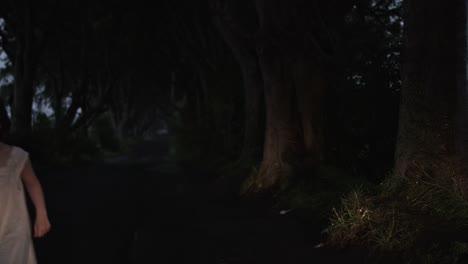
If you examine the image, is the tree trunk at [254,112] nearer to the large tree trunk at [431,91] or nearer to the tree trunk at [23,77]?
the tree trunk at [23,77]

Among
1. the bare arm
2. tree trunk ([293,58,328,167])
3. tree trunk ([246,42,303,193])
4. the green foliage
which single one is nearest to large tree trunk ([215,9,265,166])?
tree trunk ([246,42,303,193])

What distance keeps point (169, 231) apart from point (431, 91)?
4.24 meters

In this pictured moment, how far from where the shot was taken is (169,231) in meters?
8.52

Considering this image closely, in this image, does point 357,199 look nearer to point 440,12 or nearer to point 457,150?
point 457,150

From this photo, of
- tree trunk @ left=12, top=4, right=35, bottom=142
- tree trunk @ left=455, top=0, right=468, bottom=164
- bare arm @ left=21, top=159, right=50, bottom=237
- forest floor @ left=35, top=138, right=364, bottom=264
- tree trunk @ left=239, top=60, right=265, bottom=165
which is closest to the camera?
bare arm @ left=21, top=159, right=50, bottom=237

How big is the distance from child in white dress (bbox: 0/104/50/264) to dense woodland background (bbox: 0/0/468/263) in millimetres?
3394

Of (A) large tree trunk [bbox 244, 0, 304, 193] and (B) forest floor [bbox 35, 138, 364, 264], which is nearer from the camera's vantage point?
(B) forest floor [bbox 35, 138, 364, 264]

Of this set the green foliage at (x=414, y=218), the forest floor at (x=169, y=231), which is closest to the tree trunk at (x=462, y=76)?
the green foliage at (x=414, y=218)

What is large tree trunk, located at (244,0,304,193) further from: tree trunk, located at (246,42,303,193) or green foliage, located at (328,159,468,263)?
green foliage, located at (328,159,468,263)

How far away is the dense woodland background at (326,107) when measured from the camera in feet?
21.6

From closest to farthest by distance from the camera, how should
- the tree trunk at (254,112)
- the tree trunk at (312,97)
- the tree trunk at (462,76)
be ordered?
1. the tree trunk at (462,76)
2. the tree trunk at (312,97)
3. the tree trunk at (254,112)

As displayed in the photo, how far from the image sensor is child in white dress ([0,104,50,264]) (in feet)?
11.3

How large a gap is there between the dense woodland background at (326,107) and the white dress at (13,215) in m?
3.41

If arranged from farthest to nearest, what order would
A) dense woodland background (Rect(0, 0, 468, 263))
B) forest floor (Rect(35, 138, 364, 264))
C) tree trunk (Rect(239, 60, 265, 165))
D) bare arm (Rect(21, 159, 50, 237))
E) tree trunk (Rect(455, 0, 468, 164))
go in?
tree trunk (Rect(239, 60, 265, 165)), tree trunk (Rect(455, 0, 468, 164)), forest floor (Rect(35, 138, 364, 264)), dense woodland background (Rect(0, 0, 468, 263)), bare arm (Rect(21, 159, 50, 237))
